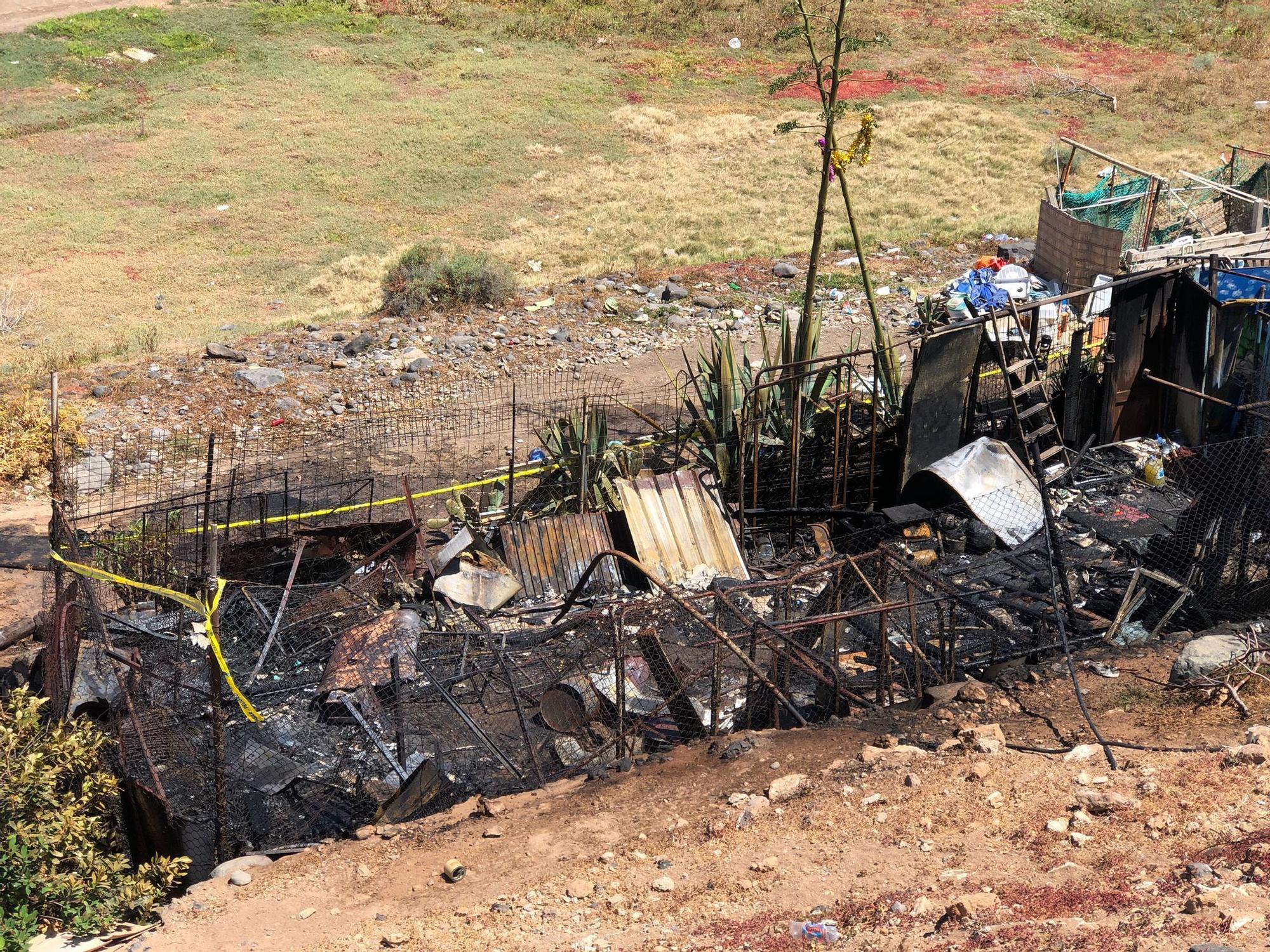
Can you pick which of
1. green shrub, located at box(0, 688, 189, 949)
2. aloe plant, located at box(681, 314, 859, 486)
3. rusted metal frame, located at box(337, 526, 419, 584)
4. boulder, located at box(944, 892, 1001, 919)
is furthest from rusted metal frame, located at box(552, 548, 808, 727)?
aloe plant, located at box(681, 314, 859, 486)

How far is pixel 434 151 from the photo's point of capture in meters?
24.6

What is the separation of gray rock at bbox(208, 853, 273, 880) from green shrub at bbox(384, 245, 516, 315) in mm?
10191

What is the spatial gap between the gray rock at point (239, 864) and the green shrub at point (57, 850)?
0.53 ft

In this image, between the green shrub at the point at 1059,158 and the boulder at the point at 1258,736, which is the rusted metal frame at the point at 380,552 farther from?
the green shrub at the point at 1059,158

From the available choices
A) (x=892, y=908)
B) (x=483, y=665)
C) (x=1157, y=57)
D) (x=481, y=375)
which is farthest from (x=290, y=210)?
(x=1157, y=57)

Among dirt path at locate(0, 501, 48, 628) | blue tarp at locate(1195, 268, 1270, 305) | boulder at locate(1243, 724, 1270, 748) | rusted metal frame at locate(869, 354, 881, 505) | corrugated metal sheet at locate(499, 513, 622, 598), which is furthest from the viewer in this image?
blue tarp at locate(1195, 268, 1270, 305)

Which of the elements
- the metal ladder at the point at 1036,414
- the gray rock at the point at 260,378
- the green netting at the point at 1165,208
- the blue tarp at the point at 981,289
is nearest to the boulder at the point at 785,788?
the metal ladder at the point at 1036,414

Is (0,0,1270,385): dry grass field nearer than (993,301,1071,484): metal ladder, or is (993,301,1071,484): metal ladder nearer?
(993,301,1071,484): metal ladder

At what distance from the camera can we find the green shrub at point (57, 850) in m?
5.31

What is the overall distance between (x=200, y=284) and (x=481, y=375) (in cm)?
704

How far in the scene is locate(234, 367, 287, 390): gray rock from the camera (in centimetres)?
1314

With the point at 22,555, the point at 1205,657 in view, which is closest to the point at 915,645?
the point at 1205,657

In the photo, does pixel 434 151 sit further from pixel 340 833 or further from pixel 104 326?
pixel 340 833

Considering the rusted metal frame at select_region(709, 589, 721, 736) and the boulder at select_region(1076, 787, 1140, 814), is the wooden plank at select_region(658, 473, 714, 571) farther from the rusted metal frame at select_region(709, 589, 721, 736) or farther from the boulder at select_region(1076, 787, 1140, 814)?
the boulder at select_region(1076, 787, 1140, 814)
